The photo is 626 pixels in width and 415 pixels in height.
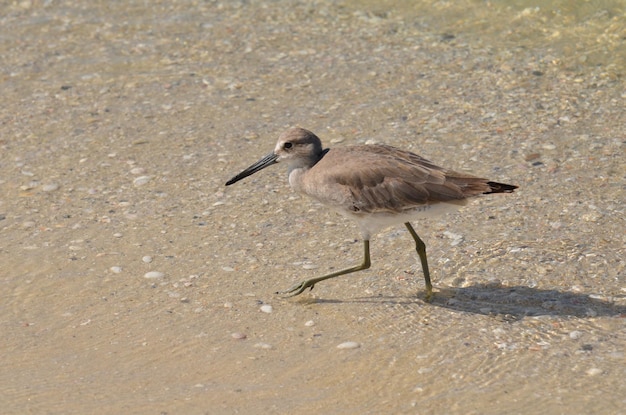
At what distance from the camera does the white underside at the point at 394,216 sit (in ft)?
18.6

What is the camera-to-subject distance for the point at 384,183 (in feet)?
18.7

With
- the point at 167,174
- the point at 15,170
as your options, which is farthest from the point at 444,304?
the point at 15,170

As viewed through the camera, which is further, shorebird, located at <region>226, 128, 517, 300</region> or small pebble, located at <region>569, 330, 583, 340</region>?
shorebird, located at <region>226, 128, 517, 300</region>

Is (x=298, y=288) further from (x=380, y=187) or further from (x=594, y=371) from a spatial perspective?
(x=594, y=371)

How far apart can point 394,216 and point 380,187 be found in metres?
0.20

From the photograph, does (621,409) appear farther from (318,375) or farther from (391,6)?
(391,6)

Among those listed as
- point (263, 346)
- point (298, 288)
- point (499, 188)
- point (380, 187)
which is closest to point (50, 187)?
point (298, 288)

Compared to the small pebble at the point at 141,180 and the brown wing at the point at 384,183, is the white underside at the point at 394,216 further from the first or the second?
the small pebble at the point at 141,180

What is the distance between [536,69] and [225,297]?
14.9 ft

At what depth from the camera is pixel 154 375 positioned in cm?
518

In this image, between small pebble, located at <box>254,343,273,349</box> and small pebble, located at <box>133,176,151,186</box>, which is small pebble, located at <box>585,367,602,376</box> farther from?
small pebble, located at <box>133,176,151,186</box>

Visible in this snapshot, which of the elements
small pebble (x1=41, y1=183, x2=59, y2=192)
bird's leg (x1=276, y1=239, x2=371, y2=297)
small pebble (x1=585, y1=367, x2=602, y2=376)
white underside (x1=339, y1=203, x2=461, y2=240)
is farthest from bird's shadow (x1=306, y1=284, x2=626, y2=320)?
small pebble (x1=41, y1=183, x2=59, y2=192)

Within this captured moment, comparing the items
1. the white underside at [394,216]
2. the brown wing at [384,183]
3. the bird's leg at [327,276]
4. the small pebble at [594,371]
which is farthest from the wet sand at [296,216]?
the brown wing at [384,183]

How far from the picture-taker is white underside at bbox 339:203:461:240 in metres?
5.68
